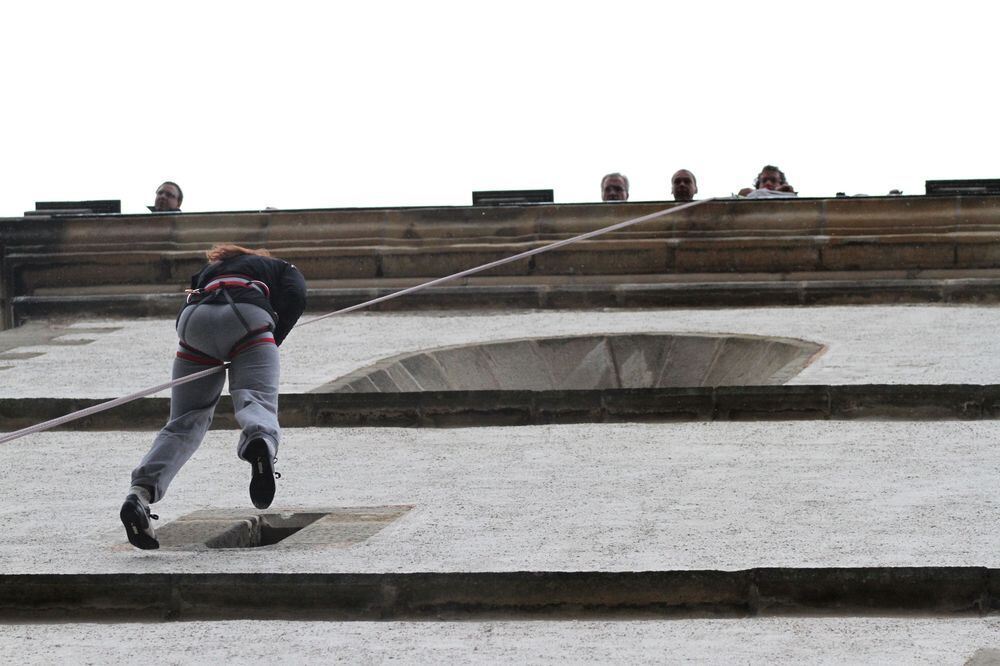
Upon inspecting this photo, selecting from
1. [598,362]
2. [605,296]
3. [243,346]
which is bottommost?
[598,362]

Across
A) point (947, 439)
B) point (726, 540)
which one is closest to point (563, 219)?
point (947, 439)

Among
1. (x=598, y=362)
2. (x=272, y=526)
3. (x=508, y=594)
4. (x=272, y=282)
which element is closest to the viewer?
(x=508, y=594)

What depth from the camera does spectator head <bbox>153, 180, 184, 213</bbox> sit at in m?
12.8

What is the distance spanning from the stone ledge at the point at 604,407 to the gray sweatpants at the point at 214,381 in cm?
210

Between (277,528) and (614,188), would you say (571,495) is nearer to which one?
(277,528)

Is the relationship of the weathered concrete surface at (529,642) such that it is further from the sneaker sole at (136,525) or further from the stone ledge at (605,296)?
the stone ledge at (605,296)

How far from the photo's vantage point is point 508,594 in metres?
4.16

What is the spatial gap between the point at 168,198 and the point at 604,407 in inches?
273

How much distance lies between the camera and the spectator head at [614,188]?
12312mm

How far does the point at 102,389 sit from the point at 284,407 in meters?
1.33

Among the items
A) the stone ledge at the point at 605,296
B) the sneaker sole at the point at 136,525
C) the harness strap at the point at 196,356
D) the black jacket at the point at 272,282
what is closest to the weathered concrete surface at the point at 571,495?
the sneaker sole at the point at 136,525

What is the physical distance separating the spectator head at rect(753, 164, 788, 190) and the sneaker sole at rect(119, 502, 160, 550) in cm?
851

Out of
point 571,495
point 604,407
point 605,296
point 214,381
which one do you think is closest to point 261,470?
point 214,381

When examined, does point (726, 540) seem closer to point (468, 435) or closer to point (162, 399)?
point (468, 435)
